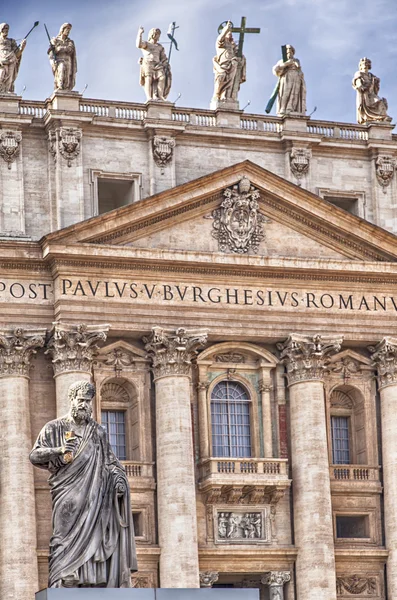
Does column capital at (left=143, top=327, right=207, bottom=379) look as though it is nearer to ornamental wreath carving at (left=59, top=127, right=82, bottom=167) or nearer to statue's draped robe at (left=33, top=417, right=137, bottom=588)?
ornamental wreath carving at (left=59, top=127, right=82, bottom=167)

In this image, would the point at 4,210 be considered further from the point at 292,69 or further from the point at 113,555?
the point at 113,555

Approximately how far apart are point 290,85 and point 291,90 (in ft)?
0.62

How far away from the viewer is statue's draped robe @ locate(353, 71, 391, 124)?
169ft

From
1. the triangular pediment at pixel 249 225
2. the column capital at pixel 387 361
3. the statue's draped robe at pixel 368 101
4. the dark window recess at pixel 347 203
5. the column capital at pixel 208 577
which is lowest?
the column capital at pixel 208 577

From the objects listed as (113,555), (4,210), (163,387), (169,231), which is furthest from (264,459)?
(113,555)

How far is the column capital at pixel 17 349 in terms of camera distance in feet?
146

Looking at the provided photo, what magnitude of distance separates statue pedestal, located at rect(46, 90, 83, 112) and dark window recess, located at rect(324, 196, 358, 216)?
8.44 metres

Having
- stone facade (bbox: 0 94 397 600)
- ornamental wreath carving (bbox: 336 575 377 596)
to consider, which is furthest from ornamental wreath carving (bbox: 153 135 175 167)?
ornamental wreath carving (bbox: 336 575 377 596)

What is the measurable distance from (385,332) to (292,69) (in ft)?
28.1

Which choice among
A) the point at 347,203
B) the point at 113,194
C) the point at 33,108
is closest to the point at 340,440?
the point at 347,203

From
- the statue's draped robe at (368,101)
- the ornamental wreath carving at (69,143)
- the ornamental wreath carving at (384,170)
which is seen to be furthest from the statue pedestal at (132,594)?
the statue's draped robe at (368,101)

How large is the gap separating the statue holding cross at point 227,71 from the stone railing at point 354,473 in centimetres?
1114

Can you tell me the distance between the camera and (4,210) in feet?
151

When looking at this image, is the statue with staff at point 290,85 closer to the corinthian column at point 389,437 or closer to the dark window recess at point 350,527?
the corinthian column at point 389,437
